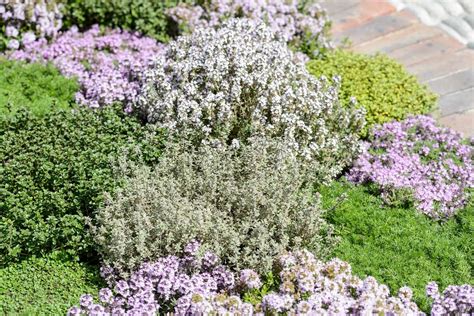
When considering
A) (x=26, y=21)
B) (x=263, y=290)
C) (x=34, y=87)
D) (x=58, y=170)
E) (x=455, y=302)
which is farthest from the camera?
(x=26, y=21)

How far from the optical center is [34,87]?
7.47 m

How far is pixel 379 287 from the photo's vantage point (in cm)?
512

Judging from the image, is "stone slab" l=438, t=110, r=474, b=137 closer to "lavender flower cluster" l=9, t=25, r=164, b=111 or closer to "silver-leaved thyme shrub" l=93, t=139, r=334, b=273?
"silver-leaved thyme shrub" l=93, t=139, r=334, b=273

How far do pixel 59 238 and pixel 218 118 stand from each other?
1.67m

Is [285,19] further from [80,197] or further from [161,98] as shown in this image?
[80,197]

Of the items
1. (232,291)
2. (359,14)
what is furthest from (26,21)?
(232,291)

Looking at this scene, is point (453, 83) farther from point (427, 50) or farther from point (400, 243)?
point (400, 243)

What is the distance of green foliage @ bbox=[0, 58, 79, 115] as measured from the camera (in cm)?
720

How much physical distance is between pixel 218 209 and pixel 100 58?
8.75 feet

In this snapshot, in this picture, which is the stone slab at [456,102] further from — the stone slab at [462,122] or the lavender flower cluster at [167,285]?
the lavender flower cluster at [167,285]

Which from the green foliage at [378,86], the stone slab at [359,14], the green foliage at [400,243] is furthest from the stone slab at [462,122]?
the stone slab at [359,14]

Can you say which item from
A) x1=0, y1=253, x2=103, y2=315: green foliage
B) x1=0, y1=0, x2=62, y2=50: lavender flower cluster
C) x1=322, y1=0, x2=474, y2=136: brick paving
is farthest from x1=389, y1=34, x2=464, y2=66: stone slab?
x1=0, y1=253, x2=103, y2=315: green foliage

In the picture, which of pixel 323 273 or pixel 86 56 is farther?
pixel 86 56

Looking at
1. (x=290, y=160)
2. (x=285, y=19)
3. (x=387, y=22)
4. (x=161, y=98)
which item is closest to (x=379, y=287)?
(x=290, y=160)
